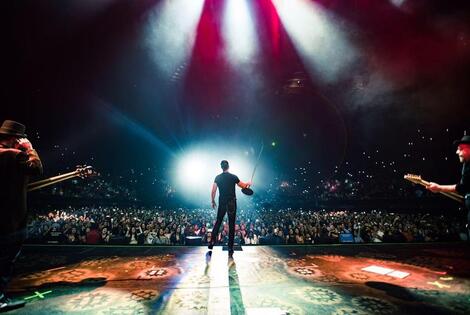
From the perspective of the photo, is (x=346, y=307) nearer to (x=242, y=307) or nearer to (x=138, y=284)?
(x=242, y=307)

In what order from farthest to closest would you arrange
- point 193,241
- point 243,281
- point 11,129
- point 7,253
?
1. point 193,241
2. point 243,281
3. point 11,129
4. point 7,253

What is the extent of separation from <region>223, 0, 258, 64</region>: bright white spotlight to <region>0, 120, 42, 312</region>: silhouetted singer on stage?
9.42m

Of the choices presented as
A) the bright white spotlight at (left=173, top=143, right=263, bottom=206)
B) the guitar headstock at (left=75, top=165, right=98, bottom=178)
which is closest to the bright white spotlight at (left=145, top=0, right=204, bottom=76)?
the guitar headstock at (left=75, top=165, right=98, bottom=178)

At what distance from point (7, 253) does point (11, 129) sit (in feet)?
5.29

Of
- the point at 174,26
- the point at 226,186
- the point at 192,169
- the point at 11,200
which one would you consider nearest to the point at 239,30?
the point at 174,26

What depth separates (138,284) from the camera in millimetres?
3908

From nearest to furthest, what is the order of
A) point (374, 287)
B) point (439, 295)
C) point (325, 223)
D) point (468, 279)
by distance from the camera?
point (439, 295) → point (374, 287) → point (468, 279) → point (325, 223)

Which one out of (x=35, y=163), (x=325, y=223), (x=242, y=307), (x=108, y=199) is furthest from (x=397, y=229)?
(x=108, y=199)

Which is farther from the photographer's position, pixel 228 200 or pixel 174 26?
pixel 174 26

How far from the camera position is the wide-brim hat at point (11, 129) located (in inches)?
130

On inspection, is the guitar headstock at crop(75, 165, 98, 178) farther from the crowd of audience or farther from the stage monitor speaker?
the crowd of audience

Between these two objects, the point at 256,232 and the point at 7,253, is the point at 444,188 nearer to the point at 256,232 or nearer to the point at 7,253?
the point at 7,253

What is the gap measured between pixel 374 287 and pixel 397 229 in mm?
9288

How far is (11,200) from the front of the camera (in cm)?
315
